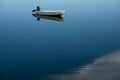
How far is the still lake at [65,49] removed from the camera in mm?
10438

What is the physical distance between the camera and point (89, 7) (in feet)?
73.6

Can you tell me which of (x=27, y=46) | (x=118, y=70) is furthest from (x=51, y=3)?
(x=118, y=70)

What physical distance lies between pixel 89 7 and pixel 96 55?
10.9m

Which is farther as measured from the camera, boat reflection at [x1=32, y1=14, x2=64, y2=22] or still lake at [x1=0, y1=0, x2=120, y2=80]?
boat reflection at [x1=32, y1=14, x2=64, y2=22]

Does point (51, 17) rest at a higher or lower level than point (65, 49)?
higher

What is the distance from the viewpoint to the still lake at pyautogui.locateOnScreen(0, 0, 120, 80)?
1044cm

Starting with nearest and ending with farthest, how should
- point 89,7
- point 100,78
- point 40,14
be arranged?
point 100,78 < point 40,14 < point 89,7

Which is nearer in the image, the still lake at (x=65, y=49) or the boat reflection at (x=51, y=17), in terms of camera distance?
the still lake at (x=65, y=49)

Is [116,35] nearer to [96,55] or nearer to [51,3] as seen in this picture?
[96,55]

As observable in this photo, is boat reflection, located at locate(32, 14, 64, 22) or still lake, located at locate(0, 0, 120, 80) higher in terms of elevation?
boat reflection, located at locate(32, 14, 64, 22)

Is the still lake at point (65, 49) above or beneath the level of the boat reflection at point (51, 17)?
beneath

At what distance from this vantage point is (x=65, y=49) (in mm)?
12789

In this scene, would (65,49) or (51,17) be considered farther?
(51,17)

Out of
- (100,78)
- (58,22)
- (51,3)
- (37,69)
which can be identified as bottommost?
(100,78)
